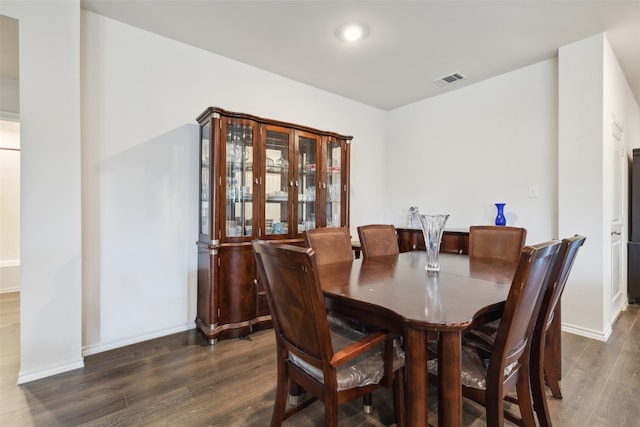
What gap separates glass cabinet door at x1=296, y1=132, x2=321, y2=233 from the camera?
10.1 feet

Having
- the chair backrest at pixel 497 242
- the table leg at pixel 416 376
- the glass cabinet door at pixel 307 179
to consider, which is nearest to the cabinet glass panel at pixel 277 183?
the glass cabinet door at pixel 307 179

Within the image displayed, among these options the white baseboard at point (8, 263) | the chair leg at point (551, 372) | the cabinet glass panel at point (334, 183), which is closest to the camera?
the chair leg at point (551, 372)

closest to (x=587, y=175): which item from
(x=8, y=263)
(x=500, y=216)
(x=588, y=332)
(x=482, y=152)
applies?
(x=500, y=216)

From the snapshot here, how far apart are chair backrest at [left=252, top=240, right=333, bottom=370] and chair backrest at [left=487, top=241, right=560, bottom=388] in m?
0.62

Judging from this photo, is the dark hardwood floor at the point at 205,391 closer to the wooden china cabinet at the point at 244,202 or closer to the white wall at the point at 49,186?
the white wall at the point at 49,186

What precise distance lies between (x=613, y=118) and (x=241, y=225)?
11.9 feet

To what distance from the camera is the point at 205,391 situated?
1836 millimetres

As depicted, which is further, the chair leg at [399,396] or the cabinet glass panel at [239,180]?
the cabinet glass panel at [239,180]

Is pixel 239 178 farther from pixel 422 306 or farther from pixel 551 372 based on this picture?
pixel 551 372

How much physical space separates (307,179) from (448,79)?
2.04 m

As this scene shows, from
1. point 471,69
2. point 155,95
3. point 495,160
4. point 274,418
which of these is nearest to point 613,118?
point 495,160

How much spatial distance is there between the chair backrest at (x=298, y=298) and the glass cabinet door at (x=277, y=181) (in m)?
1.55

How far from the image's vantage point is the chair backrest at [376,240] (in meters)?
2.48

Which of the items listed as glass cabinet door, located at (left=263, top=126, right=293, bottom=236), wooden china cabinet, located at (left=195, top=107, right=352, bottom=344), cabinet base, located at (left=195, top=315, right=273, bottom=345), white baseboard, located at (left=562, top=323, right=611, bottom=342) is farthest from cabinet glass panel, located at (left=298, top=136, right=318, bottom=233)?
white baseboard, located at (left=562, top=323, right=611, bottom=342)
